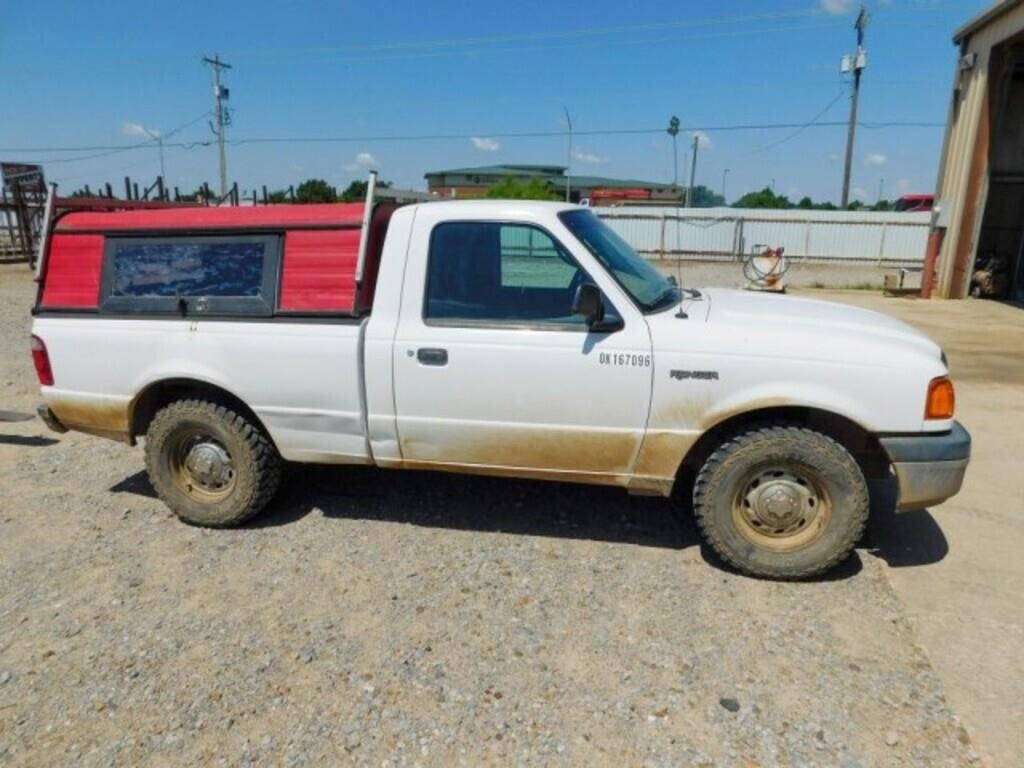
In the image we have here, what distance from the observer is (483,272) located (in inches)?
140

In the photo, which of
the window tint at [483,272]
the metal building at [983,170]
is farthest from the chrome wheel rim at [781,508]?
the metal building at [983,170]

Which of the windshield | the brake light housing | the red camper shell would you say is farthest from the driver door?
the brake light housing

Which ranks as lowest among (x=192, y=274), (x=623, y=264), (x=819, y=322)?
(x=819, y=322)

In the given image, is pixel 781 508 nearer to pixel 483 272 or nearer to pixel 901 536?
pixel 901 536

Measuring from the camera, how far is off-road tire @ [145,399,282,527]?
3.94 meters

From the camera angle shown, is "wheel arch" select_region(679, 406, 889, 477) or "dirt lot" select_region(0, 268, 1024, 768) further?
"wheel arch" select_region(679, 406, 889, 477)

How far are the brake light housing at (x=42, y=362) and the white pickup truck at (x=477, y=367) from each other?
0.02 metres

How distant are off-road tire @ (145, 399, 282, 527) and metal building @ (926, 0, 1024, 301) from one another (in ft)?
51.2

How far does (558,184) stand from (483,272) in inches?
3153

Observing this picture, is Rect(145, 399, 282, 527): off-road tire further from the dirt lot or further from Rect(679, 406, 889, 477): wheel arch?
Rect(679, 406, 889, 477): wheel arch

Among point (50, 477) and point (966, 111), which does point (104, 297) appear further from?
point (966, 111)

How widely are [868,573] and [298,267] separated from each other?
3493 mm

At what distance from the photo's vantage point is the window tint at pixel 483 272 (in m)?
3.51

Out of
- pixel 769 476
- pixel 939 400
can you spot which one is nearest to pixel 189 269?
pixel 769 476
